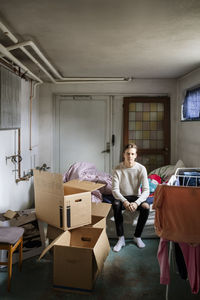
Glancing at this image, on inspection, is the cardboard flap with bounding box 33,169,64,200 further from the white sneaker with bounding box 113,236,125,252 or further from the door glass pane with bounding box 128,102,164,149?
the door glass pane with bounding box 128,102,164,149

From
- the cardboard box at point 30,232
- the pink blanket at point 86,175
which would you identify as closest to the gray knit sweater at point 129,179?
the pink blanket at point 86,175

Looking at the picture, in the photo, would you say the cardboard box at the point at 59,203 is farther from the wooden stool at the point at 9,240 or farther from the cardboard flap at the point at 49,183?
the wooden stool at the point at 9,240

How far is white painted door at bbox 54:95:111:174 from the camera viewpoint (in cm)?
537

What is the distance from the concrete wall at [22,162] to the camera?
342 cm

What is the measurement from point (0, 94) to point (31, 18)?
834mm

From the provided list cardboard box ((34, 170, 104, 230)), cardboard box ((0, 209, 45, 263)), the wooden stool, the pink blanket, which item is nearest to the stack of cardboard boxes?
cardboard box ((34, 170, 104, 230))

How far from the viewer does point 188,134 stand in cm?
466

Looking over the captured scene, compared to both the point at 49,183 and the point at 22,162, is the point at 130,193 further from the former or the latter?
the point at 22,162

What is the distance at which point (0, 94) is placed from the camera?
2.74 m

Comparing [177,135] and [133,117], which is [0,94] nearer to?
[133,117]

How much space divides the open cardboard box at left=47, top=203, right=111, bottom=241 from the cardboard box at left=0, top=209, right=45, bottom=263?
0.16 meters

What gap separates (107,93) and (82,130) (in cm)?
90

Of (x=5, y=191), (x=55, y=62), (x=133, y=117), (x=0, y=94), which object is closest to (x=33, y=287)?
(x=5, y=191)

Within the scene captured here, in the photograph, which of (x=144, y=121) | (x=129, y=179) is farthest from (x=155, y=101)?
(x=129, y=179)
